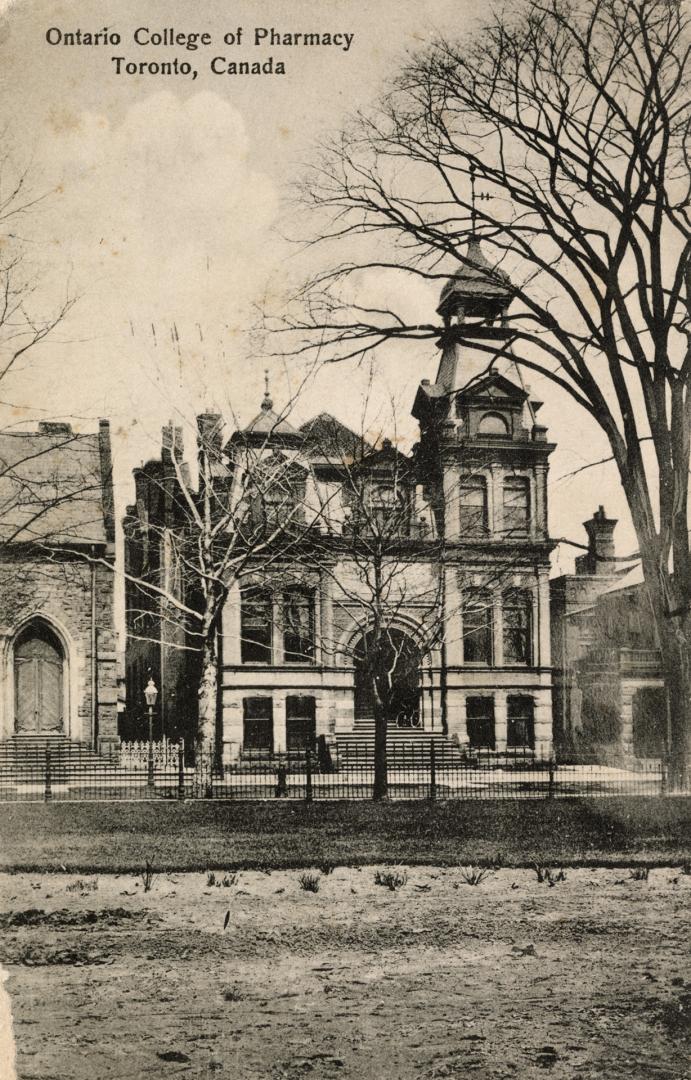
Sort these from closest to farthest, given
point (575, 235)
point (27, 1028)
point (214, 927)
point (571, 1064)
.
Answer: point (571, 1064) → point (27, 1028) → point (214, 927) → point (575, 235)

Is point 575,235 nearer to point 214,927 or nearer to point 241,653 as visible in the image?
point 214,927

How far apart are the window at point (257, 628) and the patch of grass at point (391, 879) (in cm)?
2053

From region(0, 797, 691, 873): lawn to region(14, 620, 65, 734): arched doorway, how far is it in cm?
1128

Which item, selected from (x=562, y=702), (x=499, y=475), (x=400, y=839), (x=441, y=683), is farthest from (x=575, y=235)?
(x=562, y=702)

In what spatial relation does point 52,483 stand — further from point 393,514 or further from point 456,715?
point 456,715

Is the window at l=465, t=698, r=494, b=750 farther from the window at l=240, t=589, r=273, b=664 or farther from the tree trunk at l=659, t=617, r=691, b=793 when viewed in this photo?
the tree trunk at l=659, t=617, r=691, b=793

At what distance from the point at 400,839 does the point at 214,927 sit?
464 centimetres

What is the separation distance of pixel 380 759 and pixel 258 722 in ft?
42.8

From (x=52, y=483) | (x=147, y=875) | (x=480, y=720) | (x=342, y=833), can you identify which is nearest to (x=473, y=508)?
(x=480, y=720)

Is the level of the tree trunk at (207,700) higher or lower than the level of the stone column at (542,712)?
higher

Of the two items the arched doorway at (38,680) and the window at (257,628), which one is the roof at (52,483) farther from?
the window at (257,628)

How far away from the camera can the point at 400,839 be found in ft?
41.4

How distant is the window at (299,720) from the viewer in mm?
31297

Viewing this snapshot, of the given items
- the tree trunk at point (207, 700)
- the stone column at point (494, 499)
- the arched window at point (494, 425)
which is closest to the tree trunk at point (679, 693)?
the tree trunk at point (207, 700)
